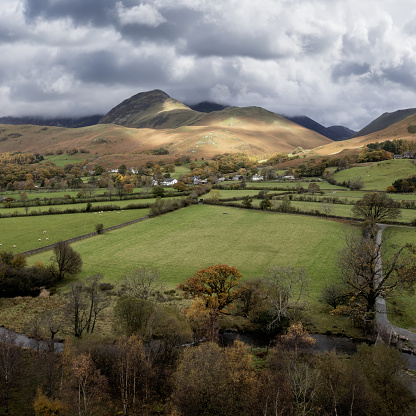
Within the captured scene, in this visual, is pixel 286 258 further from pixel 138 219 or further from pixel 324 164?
pixel 324 164

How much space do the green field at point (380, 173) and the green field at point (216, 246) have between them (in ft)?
205

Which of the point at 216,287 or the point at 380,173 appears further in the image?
the point at 380,173

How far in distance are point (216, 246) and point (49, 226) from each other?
49122mm

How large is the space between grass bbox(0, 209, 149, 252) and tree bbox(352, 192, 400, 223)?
215 ft

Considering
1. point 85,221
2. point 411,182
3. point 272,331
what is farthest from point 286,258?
point 411,182

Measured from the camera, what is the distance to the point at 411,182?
111 m

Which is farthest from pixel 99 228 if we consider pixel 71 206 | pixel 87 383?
→ pixel 87 383

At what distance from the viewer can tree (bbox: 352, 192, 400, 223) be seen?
239 feet

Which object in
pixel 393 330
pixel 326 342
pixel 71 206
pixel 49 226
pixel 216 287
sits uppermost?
pixel 71 206

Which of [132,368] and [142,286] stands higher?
[142,286]

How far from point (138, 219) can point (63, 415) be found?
68327 mm

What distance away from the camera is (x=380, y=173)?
135 m

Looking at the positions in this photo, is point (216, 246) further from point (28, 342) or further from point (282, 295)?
point (28, 342)

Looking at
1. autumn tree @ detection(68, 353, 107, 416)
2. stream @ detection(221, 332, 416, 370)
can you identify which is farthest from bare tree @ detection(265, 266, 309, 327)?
autumn tree @ detection(68, 353, 107, 416)
